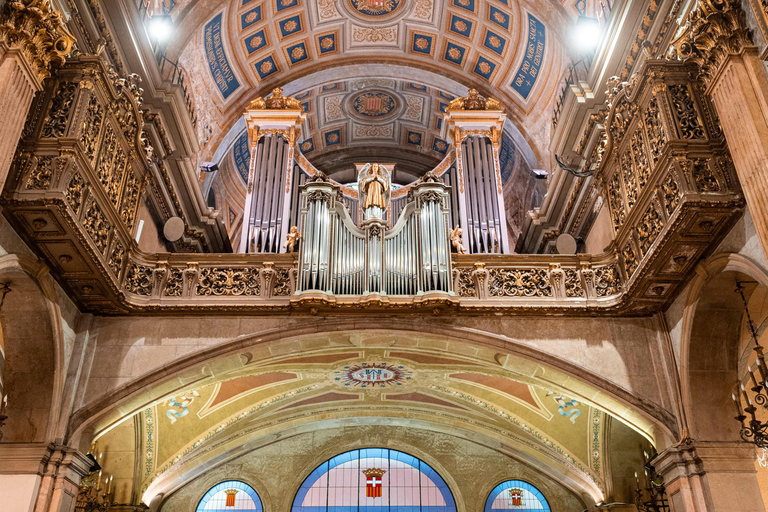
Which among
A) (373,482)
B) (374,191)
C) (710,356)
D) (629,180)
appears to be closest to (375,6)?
(374,191)

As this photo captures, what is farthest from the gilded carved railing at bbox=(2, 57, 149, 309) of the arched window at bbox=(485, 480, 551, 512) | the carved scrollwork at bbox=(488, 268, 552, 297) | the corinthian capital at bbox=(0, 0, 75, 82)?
the arched window at bbox=(485, 480, 551, 512)

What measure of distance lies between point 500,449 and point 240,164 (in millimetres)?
8644

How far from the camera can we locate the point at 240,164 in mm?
17047

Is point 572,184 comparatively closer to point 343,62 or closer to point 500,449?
point 500,449

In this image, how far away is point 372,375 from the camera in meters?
12.4

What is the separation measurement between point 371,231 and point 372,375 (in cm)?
306

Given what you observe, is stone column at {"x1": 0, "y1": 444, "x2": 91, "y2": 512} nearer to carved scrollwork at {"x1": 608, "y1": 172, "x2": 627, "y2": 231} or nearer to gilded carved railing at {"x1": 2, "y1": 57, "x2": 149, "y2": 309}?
gilded carved railing at {"x1": 2, "y1": 57, "x2": 149, "y2": 309}

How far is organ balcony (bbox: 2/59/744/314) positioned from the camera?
312 inches

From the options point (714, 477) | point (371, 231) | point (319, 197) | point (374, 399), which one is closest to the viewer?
point (714, 477)

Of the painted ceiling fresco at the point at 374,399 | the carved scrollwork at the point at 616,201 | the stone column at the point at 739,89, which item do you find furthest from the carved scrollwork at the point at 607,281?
the stone column at the point at 739,89

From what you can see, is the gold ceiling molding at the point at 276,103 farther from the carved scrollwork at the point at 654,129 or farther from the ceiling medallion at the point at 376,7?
the carved scrollwork at the point at 654,129

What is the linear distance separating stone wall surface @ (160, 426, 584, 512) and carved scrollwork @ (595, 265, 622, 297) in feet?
20.1

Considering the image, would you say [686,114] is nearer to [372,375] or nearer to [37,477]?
Result: [372,375]

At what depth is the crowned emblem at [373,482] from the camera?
47.8ft
